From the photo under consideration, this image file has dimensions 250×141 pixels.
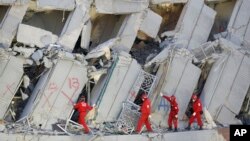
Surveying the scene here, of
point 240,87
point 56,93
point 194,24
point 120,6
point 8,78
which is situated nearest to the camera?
point 8,78

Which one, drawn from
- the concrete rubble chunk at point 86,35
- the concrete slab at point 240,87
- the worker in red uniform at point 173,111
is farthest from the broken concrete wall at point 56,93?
the concrete slab at point 240,87

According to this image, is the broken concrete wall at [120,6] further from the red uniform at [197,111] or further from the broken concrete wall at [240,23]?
the red uniform at [197,111]

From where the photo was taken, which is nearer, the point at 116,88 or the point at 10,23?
the point at 10,23

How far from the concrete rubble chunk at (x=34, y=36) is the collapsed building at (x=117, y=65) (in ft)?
0.07

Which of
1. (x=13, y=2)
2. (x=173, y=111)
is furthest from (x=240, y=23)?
(x=13, y=2)

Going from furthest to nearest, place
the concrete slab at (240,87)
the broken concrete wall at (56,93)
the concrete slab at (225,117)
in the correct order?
the concrete slab at (240,87) → the concrete slab at (225,117) → the broken concrete wall at (56,93)

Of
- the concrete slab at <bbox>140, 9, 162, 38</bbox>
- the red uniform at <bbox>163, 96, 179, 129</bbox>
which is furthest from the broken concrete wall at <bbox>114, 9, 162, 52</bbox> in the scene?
the red uniform at <bbox>163, 96, 179, 129</bbox>

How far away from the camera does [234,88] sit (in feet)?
53.0

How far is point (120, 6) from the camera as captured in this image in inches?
627

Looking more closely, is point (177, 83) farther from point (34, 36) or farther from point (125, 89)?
point (34, 36)

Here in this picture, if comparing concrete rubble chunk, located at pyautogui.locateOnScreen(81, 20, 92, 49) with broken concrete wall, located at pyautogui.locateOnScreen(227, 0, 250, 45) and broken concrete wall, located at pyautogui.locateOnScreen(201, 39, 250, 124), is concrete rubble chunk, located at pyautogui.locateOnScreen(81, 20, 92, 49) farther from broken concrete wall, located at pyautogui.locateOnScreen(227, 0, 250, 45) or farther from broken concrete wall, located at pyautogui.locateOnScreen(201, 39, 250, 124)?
broken concrete wall, located at pyautogui.locateOnScreen(227, 0, 250, 45)

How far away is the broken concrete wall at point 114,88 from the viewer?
14.9 meters

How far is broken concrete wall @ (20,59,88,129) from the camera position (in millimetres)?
14320

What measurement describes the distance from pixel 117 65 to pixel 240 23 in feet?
12.5
